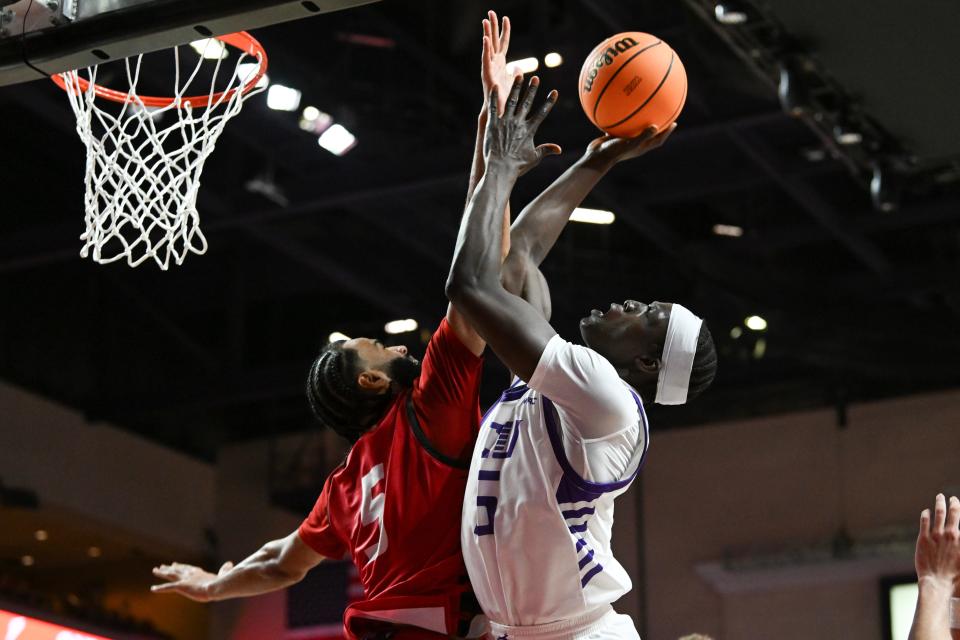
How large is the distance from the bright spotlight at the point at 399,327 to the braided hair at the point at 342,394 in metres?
9.93

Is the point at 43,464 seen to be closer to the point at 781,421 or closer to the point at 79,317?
the point at 79,317

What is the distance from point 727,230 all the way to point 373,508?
8448mm

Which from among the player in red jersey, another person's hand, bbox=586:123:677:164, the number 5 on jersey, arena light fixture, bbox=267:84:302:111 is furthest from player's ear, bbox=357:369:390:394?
arena light fixture, bbox=267:84:302:111

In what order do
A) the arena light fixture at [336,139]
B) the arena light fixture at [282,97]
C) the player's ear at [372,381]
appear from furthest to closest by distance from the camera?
the arena light fixture at [336,139] < the arena light fixture at [282,97] < the player's ear at [372,381]

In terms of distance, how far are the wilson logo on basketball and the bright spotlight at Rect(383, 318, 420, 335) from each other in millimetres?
9848

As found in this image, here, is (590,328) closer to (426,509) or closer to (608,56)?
(426,509)

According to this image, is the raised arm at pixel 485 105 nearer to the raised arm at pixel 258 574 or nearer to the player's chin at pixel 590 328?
Answer: the player's chin at pixel 590 328

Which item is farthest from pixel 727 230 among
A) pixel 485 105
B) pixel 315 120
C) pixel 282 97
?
pixel 485 105

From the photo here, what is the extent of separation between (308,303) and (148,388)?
180 centimetres

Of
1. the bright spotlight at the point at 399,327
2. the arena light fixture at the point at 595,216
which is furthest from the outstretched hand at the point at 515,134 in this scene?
the bright spotlight at the point at 399,327

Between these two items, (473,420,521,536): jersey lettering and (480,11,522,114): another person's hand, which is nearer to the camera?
(473,420,521,536): jersey lettering

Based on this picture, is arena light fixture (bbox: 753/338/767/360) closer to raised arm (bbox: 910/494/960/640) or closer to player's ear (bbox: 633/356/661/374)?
player's ear (bbox: 633/356/661/374)

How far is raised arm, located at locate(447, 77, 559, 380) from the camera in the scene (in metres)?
3.59

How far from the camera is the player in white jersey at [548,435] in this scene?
358cm
